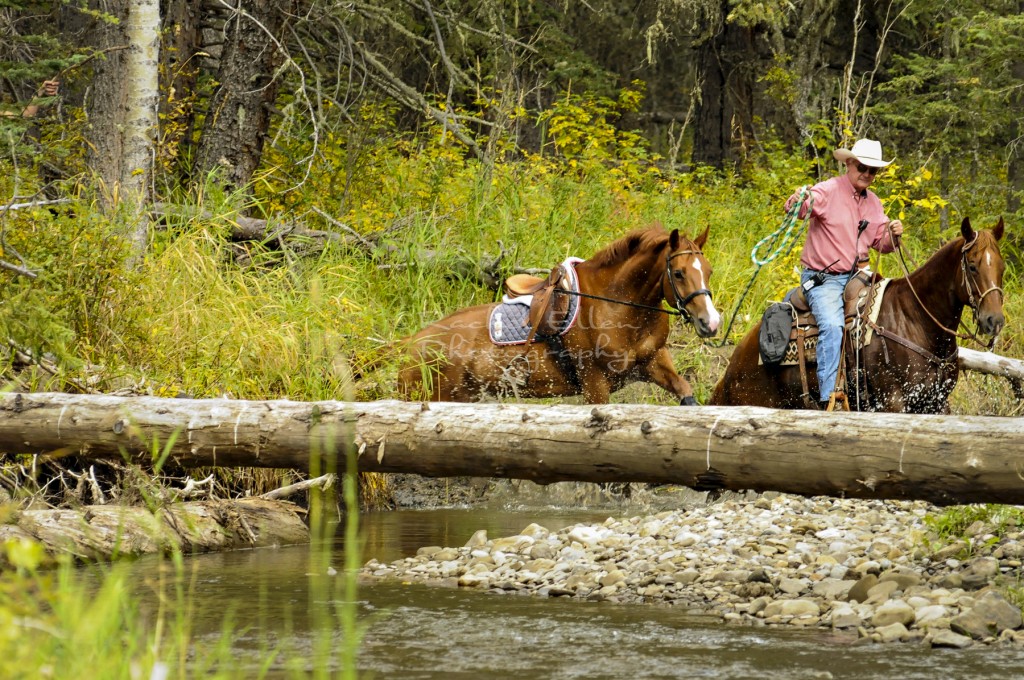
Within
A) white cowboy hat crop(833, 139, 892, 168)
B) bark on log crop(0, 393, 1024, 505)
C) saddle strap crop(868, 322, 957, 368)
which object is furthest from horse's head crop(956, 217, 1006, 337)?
bark on log crop(0, 393, 1024, 505)

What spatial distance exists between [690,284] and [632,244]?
2.44 feet

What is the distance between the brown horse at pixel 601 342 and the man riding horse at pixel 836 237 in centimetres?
75

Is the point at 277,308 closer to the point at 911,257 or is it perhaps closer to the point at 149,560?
the point at 149,560

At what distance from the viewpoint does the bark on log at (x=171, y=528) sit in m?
7.27

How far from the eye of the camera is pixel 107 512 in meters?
7.63

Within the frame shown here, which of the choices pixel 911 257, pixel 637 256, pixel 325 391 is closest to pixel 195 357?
pixel 325 391

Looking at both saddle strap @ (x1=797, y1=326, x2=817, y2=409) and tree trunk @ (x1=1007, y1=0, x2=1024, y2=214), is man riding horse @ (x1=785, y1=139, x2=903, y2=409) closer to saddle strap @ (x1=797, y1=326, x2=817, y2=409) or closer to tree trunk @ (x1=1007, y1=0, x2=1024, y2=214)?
saddle strap @ (x1=797, y1=326, x2=817, y2=409)

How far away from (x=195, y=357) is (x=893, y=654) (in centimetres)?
567

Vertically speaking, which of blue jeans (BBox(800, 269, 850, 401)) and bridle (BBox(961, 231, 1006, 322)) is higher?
bridle (BBox(961, 231, 1006, 322))

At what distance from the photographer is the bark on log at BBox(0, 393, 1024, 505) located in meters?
5.69

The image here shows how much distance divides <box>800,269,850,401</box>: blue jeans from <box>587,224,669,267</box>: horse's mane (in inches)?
47.8

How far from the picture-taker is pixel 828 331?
27.9 feet

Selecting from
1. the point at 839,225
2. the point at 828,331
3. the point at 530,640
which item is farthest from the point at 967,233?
the point at 530,640

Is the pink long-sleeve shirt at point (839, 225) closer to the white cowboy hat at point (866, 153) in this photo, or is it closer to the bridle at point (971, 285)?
the white cowboy hat at point (866, 153)
